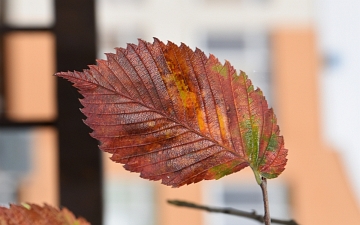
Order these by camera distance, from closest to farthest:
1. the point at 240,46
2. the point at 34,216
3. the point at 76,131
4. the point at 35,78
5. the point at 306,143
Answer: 1. the point at 34,216
2. the point at 76,131
3. the point at 35,78
4. the point at 306,143
5. the point at 240,46

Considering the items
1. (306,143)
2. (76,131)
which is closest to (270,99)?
(306,143)

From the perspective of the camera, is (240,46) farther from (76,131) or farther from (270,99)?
(76,131)

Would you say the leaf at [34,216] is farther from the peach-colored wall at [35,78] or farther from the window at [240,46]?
the window at [240,46]

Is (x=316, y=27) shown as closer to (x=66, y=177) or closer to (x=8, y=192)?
(x=8, y=192)

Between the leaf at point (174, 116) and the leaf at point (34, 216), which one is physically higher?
the leaf at point (174, 116)

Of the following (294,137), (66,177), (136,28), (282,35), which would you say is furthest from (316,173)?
(66,177)

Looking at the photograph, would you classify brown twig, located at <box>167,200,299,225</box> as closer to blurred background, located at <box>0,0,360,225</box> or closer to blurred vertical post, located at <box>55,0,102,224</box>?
blurred vertical post, located at <box>55,0,102,224</box>

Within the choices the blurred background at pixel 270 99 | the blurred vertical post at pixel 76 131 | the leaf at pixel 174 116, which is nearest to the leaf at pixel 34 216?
the leaf at pixel 174 116
